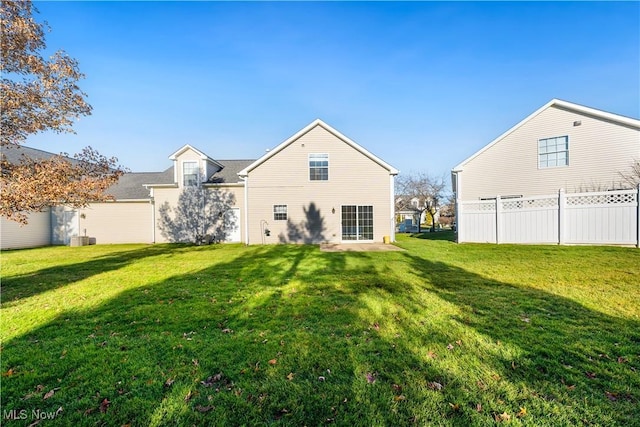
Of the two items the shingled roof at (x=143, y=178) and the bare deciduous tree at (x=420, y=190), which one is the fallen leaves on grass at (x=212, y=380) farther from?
the bare deciduous tree at (x=420, y=190)

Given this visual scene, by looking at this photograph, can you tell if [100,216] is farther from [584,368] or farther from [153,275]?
[584,368]

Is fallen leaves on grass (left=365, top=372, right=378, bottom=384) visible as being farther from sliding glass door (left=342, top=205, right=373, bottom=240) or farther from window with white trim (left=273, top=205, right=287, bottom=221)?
window with white trim (left=273, top=205, right=287, bottom=221)

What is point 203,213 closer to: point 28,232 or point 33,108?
point 28,232

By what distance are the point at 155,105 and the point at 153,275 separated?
11575 mm

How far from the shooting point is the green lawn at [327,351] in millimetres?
2418

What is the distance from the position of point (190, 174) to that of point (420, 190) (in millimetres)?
31618

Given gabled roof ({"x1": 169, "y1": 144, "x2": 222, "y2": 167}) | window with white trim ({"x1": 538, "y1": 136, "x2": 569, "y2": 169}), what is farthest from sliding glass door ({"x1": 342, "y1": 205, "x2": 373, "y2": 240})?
gabled roof ({"x1": 169, "y1": 144, "x2": 222, "y2": 167})

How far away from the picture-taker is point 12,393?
2684 mm

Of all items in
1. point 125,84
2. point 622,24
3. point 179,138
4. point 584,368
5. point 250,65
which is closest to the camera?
point 584,368

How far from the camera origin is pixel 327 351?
3.39 meters

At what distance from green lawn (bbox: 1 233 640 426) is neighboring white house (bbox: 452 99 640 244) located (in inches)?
230

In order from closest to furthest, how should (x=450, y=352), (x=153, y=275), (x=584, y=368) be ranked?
(x=584, y=368)
(x=450, y=352)
(x=153, y=275)

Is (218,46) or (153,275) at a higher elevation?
(218,46)

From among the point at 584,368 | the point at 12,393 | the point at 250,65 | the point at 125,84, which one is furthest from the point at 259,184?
the point at 584,368
